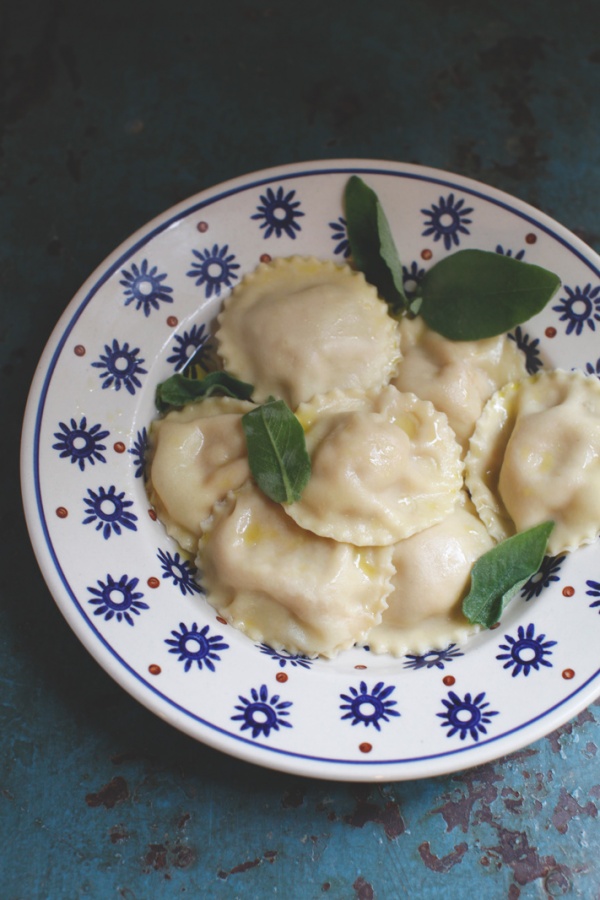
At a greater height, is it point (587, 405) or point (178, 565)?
point (587, 405)

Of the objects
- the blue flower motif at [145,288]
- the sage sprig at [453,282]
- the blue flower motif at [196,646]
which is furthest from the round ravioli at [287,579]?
the sage sprig at [453,282]

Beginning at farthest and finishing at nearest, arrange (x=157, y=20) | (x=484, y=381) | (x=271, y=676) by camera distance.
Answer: (x=157, y=20), (x=484, y=381), (x=271, y=676)

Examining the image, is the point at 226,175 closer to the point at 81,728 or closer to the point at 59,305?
the point at 59,305

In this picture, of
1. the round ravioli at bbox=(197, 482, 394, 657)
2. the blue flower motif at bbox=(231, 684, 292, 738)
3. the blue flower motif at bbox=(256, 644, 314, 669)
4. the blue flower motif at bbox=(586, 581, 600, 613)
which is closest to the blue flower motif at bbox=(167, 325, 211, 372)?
the round ravioli at bbox=(197, 482, 394, 657)

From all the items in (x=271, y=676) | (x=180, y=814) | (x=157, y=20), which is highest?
(x=157, y=20)

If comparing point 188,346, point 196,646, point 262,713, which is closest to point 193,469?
point 188,346

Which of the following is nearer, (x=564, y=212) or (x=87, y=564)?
(x=87, y=564)

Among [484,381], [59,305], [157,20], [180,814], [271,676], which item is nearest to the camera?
[271,676]

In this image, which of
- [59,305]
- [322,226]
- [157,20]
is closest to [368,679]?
[322,226]
